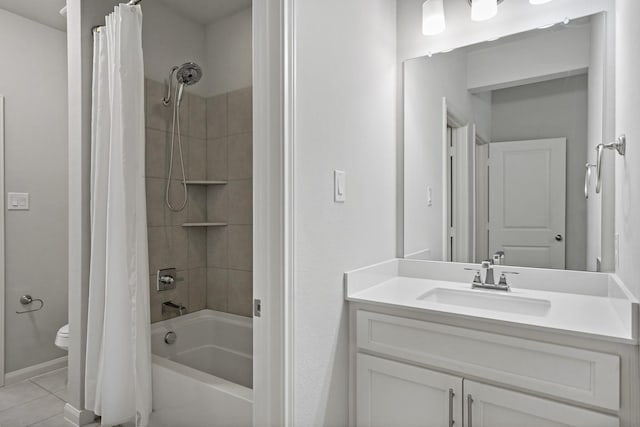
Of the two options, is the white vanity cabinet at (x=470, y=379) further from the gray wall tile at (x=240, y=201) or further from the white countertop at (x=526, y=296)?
the gray wall tile at (x=240, y=201)

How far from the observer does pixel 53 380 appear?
2.59 metres

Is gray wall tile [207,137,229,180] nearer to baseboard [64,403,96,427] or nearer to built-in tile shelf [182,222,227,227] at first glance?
built-in tile shelf [182,222,227,227]

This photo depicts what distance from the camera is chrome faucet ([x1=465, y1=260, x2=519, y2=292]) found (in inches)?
66.2

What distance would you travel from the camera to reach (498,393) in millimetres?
1282

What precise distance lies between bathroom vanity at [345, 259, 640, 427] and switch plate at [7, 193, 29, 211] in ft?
7.81

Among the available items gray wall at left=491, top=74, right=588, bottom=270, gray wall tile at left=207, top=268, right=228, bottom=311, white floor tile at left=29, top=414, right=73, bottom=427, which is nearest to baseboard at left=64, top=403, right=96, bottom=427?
white floor tile at left=29, top=414, right=73, bottom=427

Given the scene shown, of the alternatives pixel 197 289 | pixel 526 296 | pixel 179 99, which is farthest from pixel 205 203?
pixel 526 296

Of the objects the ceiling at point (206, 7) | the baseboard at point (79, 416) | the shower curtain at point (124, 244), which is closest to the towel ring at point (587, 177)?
the shower curtain at point (124, 244)

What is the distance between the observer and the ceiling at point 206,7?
2.56 metres

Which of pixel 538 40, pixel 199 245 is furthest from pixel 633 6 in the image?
pixel 199 245

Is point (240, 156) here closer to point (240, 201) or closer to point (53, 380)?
point (240, 201)

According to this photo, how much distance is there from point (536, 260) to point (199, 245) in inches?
82.8

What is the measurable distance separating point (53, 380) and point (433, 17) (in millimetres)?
3231

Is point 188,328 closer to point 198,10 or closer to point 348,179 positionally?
point 348,179
